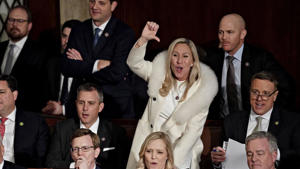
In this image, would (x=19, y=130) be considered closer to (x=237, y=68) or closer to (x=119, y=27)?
(x=119, y=27)

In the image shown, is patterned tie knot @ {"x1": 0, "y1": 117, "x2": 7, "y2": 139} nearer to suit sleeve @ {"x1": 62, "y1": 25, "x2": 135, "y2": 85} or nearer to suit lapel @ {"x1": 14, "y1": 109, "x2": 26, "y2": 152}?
suit lapel @ {"x1": 14, "y1": 109, "x2": 26, "y2": 152}

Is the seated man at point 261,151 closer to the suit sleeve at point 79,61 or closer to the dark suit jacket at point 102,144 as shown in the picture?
the dark suit jacket at point 102,144

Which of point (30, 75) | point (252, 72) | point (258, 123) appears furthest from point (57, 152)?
point (252, 72)

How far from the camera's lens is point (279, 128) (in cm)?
549

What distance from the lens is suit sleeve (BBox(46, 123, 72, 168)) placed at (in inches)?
217

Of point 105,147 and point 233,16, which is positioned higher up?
point 233,16

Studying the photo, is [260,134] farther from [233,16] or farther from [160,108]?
[233,16]

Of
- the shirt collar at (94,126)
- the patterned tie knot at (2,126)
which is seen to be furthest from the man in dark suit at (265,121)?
the patterned tie knot at (2,126)

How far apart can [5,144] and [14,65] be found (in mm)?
1143

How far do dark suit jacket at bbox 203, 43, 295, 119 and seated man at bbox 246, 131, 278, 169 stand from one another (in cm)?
104

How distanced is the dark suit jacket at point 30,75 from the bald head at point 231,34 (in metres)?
1.65

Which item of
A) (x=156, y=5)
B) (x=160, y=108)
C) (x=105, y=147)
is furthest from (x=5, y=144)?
(x=156, y=5)

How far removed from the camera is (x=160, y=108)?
5586 mm

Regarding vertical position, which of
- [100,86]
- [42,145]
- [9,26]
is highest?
[9,26]
